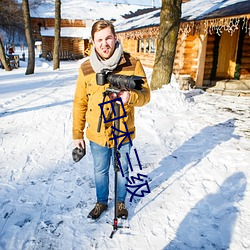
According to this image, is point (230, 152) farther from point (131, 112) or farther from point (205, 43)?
point (205, 43)

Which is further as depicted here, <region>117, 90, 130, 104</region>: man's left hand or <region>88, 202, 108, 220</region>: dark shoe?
<region>88, 202, 108, 220</region>: dark shoe

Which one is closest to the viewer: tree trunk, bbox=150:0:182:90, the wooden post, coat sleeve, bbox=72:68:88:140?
coat sleeve, bbox=72:68:88:140

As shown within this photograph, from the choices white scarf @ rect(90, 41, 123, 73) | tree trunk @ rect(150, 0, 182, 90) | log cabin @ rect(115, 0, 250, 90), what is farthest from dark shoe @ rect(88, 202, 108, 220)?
log cabin @ rect(115, 0, 250, 90)

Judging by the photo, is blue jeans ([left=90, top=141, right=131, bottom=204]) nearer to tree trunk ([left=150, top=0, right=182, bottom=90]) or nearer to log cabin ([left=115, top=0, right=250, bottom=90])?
tree trunk ([left=150, top=0, right=182, bottom=90])

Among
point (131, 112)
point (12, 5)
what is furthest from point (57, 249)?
point (12, 5)

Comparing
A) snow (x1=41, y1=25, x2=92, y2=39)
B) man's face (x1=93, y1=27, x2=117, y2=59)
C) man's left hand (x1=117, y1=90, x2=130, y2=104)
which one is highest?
snow (x1=41, y1=25, x2=92, y2=39)

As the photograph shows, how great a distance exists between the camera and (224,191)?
295cm

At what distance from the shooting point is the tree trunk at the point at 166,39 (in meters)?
6.87

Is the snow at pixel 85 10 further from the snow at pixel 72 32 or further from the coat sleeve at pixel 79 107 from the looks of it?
the coat sleeve at pixel 79 107

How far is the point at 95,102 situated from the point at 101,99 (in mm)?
70

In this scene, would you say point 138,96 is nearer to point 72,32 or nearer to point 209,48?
point 209,48

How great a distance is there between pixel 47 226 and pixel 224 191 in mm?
2234

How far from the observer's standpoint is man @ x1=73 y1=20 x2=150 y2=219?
1.82 metres

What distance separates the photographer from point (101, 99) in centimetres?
202
